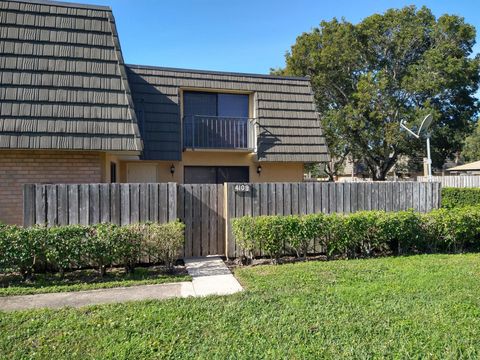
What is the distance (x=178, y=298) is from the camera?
4.84 meters

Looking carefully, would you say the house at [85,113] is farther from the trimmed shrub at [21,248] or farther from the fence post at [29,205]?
the trimmed shrub at [21,248]

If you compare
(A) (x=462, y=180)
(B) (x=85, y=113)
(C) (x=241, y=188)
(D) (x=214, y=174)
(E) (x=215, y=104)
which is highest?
(E) (x=215, y=104)

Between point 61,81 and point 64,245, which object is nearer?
point 64,245

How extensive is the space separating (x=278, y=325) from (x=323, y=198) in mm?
4749

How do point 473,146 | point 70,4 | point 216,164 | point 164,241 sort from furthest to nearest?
point 473,146
point 216,164
point 70,4
point 164,241

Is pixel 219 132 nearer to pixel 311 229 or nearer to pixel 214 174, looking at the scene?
pixel 214 174

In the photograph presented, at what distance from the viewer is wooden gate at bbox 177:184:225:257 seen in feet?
24.2

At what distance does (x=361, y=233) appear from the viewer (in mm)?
7230

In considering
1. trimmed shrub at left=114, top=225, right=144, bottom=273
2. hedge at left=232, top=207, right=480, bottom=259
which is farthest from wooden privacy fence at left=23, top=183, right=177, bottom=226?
hedge at left=232, top=207, right=480, bottom=259

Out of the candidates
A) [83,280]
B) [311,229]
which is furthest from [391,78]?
[83,280]

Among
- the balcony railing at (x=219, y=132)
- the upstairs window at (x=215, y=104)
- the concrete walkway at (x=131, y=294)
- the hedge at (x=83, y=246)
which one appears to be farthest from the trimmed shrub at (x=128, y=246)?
the upstairs window at (x=215, y=104)

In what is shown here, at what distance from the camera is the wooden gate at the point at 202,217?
24.2 ft

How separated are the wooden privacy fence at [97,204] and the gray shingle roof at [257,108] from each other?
4014 mm

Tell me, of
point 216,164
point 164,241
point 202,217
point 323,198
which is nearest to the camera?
point 164,241
